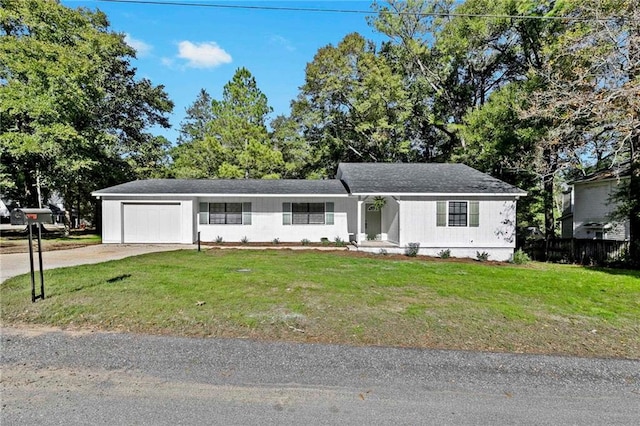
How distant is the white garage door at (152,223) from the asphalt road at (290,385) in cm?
1192

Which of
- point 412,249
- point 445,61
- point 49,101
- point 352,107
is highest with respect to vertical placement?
point 445,61

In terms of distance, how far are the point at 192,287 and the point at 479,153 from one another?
1763cm

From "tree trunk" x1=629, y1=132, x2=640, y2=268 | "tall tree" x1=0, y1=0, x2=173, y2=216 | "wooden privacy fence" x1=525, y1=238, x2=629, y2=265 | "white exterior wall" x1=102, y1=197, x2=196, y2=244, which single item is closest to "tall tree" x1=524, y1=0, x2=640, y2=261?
"tree trunk" x1=629, y1=132, x2=640, y2=268

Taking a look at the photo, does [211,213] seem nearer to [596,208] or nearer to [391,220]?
[391,220]

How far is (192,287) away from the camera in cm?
707

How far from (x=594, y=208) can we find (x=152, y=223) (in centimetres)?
2232

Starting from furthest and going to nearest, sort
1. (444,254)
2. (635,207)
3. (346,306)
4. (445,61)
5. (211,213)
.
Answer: (445,61) < (211,213) < (444,254) < (635,207) < (346,306)

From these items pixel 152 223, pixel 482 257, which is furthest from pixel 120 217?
pixel 482 257

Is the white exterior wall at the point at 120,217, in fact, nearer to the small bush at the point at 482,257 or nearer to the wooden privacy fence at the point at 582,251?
the small bush at the point at 482,257

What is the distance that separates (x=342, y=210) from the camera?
16.9 m

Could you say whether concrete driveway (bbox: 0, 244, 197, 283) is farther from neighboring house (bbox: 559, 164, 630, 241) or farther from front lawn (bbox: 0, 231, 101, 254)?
neighboring house (bbox: 559, 164, 630, 241)

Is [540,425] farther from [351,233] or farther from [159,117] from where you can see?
[159,117]

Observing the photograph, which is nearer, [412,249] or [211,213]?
[412,249]

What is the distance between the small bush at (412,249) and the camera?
1406cm
